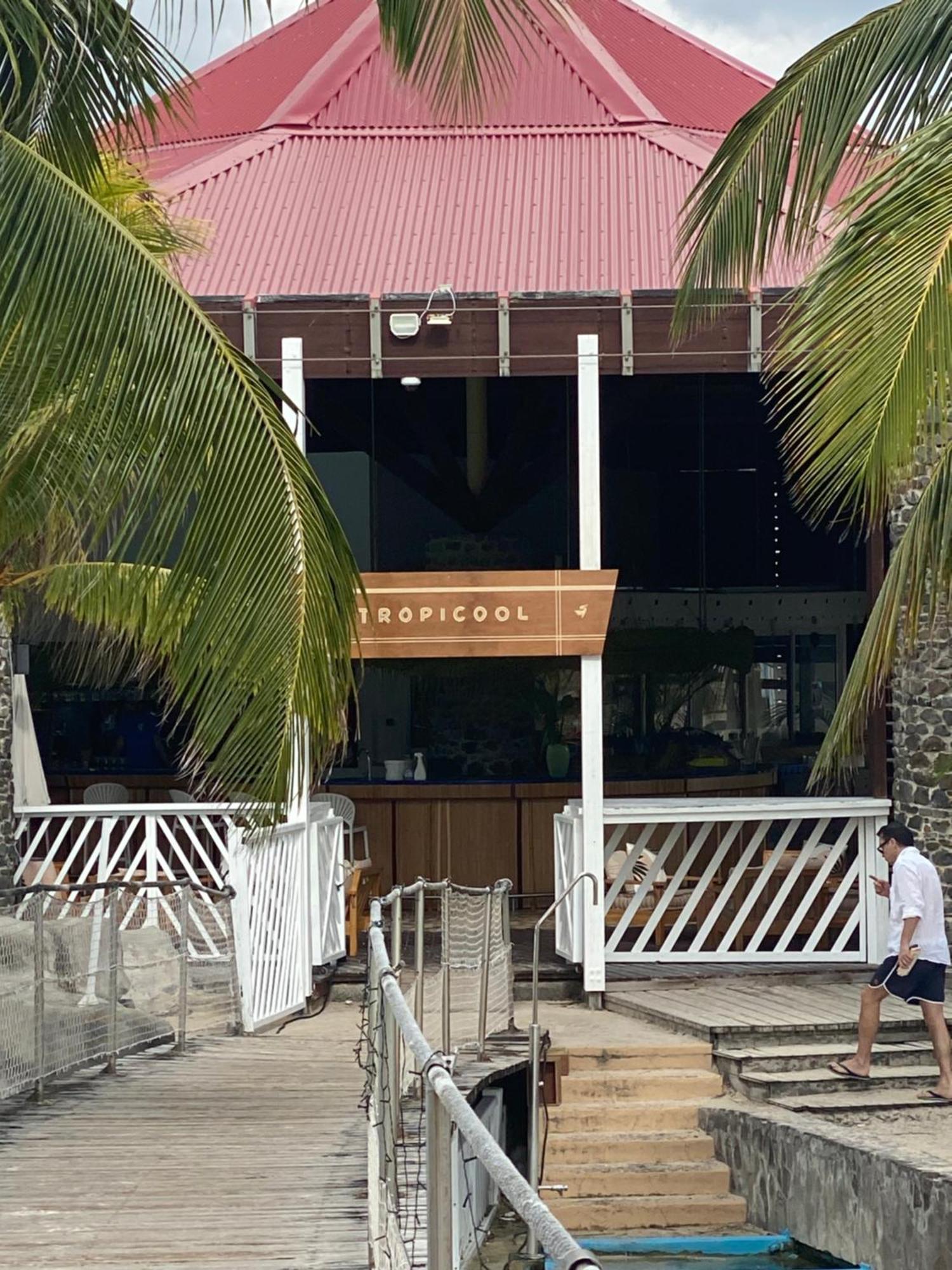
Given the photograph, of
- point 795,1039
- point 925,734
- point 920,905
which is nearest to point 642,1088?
point 795,1039

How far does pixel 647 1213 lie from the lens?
893 centimetres

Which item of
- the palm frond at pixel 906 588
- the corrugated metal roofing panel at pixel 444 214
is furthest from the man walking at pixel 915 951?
the corrugated metal roofing panel at pixel 444 214

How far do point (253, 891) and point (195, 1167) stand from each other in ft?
10.8

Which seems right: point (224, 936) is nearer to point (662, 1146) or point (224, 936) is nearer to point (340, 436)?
point (662, 1146)

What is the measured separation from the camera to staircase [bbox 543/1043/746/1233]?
894 centimetres

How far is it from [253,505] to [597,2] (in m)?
15.4

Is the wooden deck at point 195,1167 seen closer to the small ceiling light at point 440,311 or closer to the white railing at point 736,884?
the white railing at point 736,884

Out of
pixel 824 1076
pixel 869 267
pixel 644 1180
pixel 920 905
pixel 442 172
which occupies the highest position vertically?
pixel 442 172

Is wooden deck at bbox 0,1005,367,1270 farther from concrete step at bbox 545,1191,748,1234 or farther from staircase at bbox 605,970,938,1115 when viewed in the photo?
staircase at bbox 605,970,938,1115

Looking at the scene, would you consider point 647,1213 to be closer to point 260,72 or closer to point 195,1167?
point 195,1167

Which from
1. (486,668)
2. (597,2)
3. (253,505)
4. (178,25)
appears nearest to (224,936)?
(253,505)

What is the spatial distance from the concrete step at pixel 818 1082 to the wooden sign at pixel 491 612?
2.86 m

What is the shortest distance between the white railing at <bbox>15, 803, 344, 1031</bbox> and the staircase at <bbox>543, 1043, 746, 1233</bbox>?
72.8 inches

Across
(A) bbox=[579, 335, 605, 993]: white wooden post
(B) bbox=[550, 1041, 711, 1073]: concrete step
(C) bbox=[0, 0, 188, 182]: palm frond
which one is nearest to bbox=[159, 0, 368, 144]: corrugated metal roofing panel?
(A) bbox=[579, 335, 605, 993]: white wooden post
